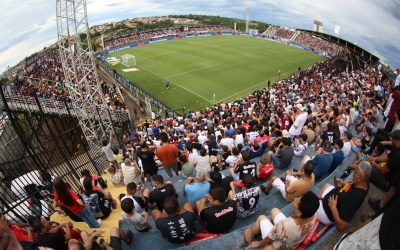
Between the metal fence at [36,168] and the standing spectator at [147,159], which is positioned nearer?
the metal fence at [36,168]

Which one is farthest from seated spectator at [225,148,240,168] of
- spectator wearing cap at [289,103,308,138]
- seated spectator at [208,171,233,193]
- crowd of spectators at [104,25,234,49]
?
crowd of spectators at [104,25,234,49]

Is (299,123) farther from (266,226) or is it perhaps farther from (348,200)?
(266,226)

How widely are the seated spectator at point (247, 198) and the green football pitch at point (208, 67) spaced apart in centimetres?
2119

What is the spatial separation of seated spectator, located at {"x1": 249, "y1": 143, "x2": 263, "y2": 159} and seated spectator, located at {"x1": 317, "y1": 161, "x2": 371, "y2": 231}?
3.33 meters

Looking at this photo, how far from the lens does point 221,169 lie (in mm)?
7676

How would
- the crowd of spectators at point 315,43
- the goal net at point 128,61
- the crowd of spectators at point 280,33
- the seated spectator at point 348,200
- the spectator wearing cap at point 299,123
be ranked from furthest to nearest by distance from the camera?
the crowd of spectators at point 280,33, the crowd of spectators at point 315,43, the goal net at point 128,61, the spectator wearing cap at point 299,123, the seated spectator at point 348,200

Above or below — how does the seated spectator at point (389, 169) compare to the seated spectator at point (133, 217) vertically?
above

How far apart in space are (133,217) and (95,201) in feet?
4.03

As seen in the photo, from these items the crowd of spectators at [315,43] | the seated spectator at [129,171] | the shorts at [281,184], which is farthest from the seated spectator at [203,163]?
the crowd of spectators at [315,43]

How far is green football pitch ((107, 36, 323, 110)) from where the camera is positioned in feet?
95.0

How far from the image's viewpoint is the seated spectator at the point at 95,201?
17.0 feet

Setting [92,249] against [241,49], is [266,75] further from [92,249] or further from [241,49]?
[92,249]

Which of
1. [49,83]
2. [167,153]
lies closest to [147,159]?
[167,153]

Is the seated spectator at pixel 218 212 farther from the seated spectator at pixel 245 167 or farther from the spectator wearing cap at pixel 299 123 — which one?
the spectator wearing cap at pixel 299 123
